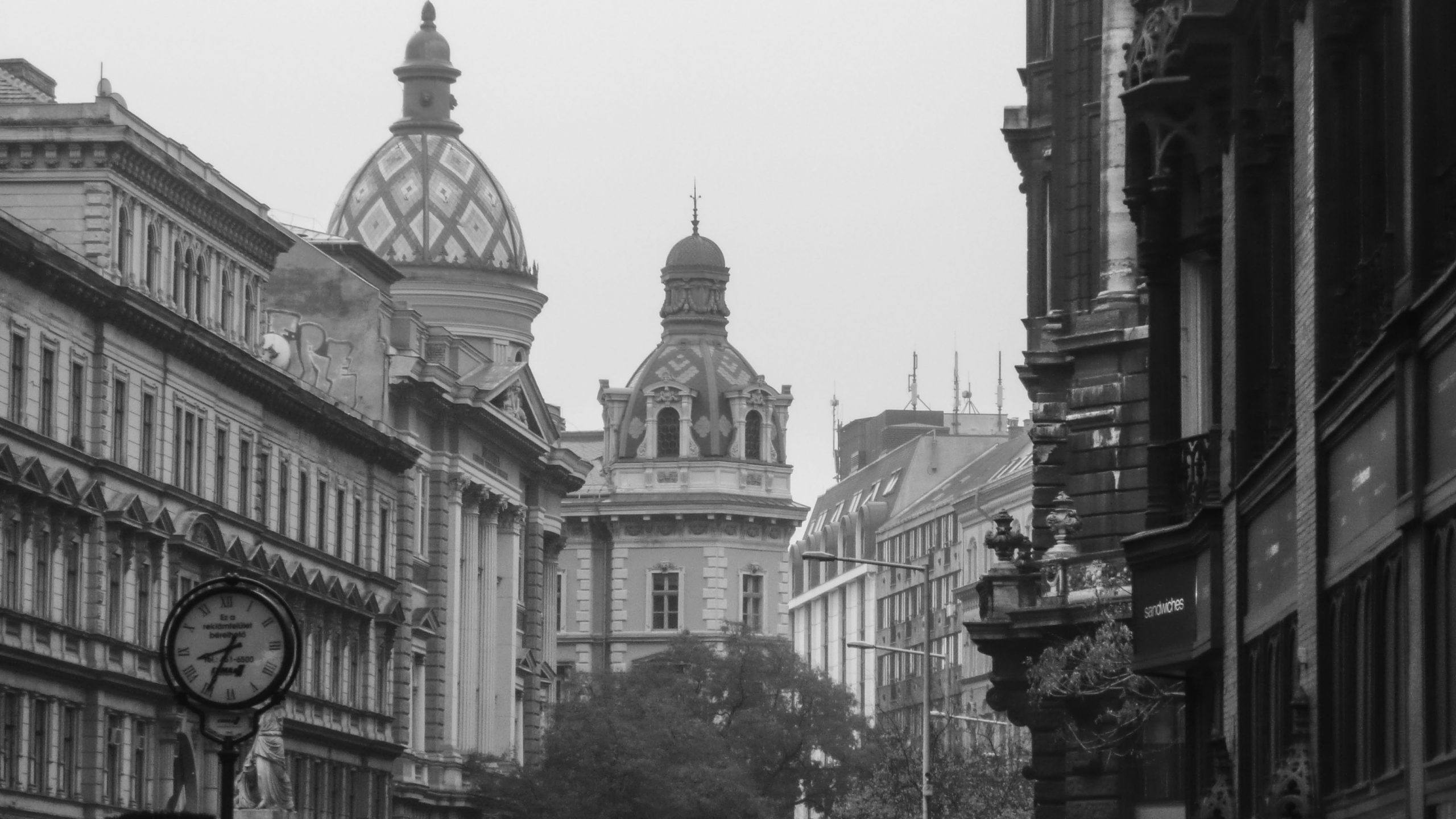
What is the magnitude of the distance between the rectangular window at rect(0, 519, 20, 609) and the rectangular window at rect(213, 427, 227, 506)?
46.8 feet

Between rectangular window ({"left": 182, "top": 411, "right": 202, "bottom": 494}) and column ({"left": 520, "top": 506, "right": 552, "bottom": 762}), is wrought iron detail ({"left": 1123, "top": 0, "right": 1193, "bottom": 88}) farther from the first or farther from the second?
column ({"left": 520, "top": 506, "right": 552, "bottom": 762})

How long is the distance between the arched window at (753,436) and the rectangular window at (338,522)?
6858 cm

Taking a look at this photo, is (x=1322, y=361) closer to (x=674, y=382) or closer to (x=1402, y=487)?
(x=1402, y=487)

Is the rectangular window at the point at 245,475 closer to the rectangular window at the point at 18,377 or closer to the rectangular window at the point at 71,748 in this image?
the rectangular window at the point at 71,748

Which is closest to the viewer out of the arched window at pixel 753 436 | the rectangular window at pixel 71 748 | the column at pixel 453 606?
the rectangular window at pixel 71 748

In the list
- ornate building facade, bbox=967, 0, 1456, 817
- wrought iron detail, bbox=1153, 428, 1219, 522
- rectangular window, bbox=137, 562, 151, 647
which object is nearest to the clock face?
ornate building facade, bbox=967, 0, 1456, 817

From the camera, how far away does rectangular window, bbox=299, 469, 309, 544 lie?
86562mm

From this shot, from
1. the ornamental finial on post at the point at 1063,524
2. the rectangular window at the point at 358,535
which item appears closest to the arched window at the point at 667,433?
the rectangular window at the point at 358,535

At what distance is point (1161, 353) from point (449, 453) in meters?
74.8

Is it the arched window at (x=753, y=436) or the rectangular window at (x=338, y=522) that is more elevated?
the arched window at (x=753, y=436)

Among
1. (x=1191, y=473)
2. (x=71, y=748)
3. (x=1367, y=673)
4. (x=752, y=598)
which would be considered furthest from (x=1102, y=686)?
→ (x=752, y=598)

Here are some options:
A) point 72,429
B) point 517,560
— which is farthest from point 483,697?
point 72,429

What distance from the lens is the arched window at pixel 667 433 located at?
160250mm

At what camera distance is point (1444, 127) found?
19094mm
